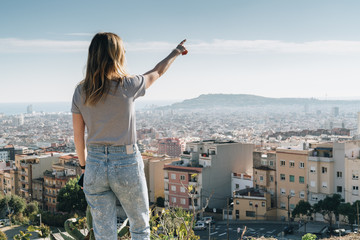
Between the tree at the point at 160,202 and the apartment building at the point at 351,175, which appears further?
the tree at the point at 160,202

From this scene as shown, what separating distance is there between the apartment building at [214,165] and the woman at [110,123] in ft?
85.6

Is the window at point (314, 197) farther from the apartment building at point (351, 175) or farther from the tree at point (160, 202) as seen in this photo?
the tree at point (160, 202)

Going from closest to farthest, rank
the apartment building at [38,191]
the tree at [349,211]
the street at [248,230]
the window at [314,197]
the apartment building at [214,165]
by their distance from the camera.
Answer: the tree at [349,211]
the street at [248,230]
the window at [314,197]
the apartment building at [214,165]
the apartment building at [38,191]

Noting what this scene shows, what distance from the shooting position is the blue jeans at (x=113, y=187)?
2260 mm

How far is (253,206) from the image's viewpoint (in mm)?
25984

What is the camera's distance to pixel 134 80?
2.28m

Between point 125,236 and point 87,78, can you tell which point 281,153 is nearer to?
point 125,236

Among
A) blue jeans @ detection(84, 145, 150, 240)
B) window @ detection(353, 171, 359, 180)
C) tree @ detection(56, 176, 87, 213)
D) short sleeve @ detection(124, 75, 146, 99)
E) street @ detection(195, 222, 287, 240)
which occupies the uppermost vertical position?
short sleeve @ detection(124, 75, 146, 99)

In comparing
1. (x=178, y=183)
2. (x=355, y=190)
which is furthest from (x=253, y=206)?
(x=355, y=190)

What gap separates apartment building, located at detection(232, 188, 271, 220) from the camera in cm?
2591

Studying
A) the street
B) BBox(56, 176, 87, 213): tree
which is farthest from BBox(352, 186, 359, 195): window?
BBox(56, 176, 87, 213): tree

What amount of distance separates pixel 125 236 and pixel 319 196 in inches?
900

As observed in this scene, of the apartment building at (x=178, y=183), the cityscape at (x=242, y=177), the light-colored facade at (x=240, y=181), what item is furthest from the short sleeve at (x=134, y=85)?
the light-colored facade at (x=240, y=181)

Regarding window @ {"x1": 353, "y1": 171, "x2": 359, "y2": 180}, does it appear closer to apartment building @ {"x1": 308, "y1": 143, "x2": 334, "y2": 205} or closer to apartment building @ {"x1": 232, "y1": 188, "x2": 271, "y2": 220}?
apartment building @ {"x1": 308, "y1": 143, "x2": 334, "y2": 205}
